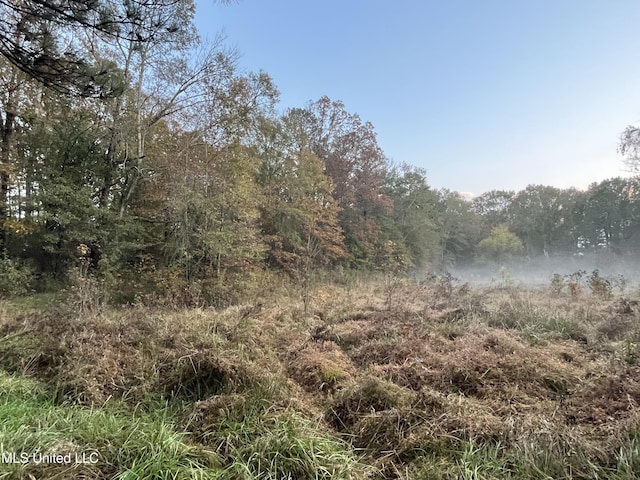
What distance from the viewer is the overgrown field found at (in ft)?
6.47

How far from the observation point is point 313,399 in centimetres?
304

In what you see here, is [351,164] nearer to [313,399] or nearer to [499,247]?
[313,399]

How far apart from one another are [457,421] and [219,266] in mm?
7185

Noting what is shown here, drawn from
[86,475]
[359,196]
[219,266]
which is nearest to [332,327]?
[86,475]

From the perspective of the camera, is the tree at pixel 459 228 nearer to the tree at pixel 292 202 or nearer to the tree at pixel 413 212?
the tree at pixel 413 212

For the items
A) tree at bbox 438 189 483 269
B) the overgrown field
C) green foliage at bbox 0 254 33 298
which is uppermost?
tree at bbox 438 189 483 269

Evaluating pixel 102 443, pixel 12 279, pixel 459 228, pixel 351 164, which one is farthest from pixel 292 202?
pixel 459 228

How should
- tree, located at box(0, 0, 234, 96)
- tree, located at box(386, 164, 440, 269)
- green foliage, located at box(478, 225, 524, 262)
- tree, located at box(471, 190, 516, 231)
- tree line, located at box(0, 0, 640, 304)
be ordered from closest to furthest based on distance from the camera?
1. tree, located at box(0, 0, 234, 96)
2. tree line, located at box(0, 0, 640, 304)
3. tree, located at box(386, 164, 440, 269)
4. green foliage, located at box(478, 225, 524, 262)
5. tree, located at box(471, 190, 516, 231)

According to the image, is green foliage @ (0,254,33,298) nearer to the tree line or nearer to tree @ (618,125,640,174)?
the tree line

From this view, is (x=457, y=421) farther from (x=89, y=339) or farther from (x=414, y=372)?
(x=89, y=339)

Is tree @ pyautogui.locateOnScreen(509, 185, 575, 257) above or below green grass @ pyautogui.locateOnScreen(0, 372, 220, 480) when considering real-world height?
above

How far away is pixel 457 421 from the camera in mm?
2359

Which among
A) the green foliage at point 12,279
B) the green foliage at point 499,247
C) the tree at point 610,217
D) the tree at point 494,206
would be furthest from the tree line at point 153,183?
the tree at point 494,206

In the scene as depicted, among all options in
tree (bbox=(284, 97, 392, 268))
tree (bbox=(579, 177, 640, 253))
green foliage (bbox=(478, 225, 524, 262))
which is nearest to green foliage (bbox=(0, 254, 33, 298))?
tree (bbox=(284, 97, 392, 268))
